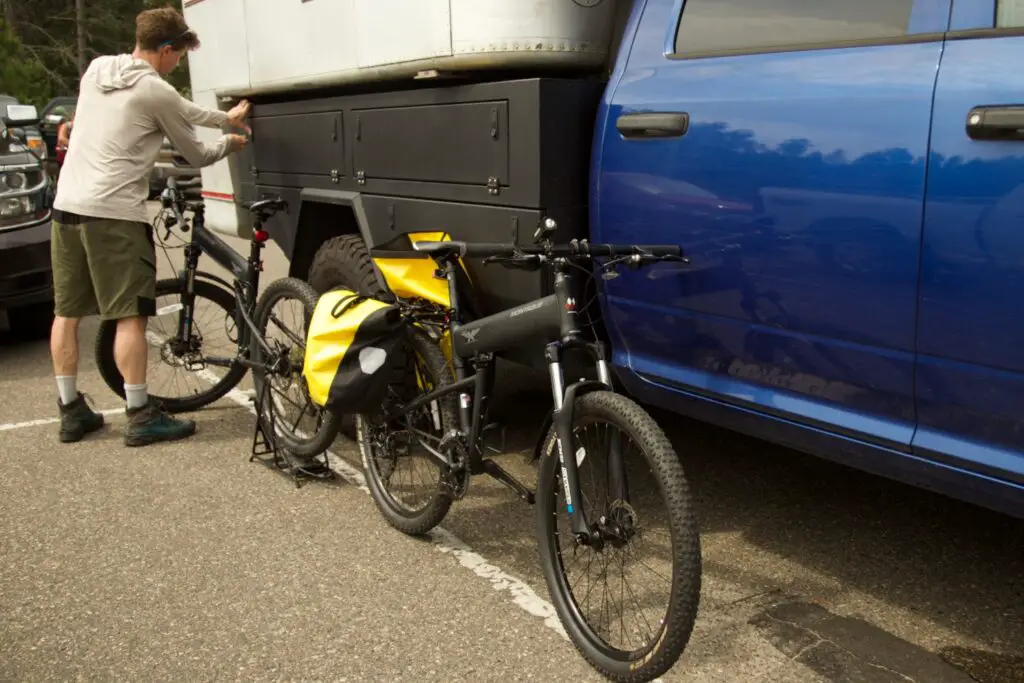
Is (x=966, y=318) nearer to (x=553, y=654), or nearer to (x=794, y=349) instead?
(x=794, y=349)

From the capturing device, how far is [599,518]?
2.71 metres

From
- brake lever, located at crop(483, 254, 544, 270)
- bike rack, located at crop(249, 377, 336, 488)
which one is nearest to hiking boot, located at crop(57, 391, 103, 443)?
bike rack, located at crop(249, 377, 336, 488)

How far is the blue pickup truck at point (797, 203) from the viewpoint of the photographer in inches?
88.6

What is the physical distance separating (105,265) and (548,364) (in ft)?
7.80

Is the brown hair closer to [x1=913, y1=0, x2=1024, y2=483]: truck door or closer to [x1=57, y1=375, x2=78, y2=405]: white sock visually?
[x1=57, y1=375, x2=78, y2=405]: white sock

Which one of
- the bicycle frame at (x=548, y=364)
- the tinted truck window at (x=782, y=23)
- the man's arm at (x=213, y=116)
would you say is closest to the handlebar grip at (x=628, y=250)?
the bicycle frame at (x=548, y=364)

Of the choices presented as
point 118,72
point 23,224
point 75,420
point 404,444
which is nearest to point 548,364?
point 404,444

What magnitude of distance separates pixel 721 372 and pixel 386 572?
1310 millimetres

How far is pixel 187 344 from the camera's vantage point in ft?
16.4

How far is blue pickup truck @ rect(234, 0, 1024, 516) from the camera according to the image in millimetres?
2250

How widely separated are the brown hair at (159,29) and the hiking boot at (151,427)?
1658 millimetres

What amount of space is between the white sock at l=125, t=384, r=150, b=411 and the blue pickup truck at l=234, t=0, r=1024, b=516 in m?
1.82

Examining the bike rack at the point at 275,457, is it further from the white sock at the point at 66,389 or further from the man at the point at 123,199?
the white sock at the point at 66,389

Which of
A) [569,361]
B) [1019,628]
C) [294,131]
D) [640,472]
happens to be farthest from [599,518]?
[294,131]
